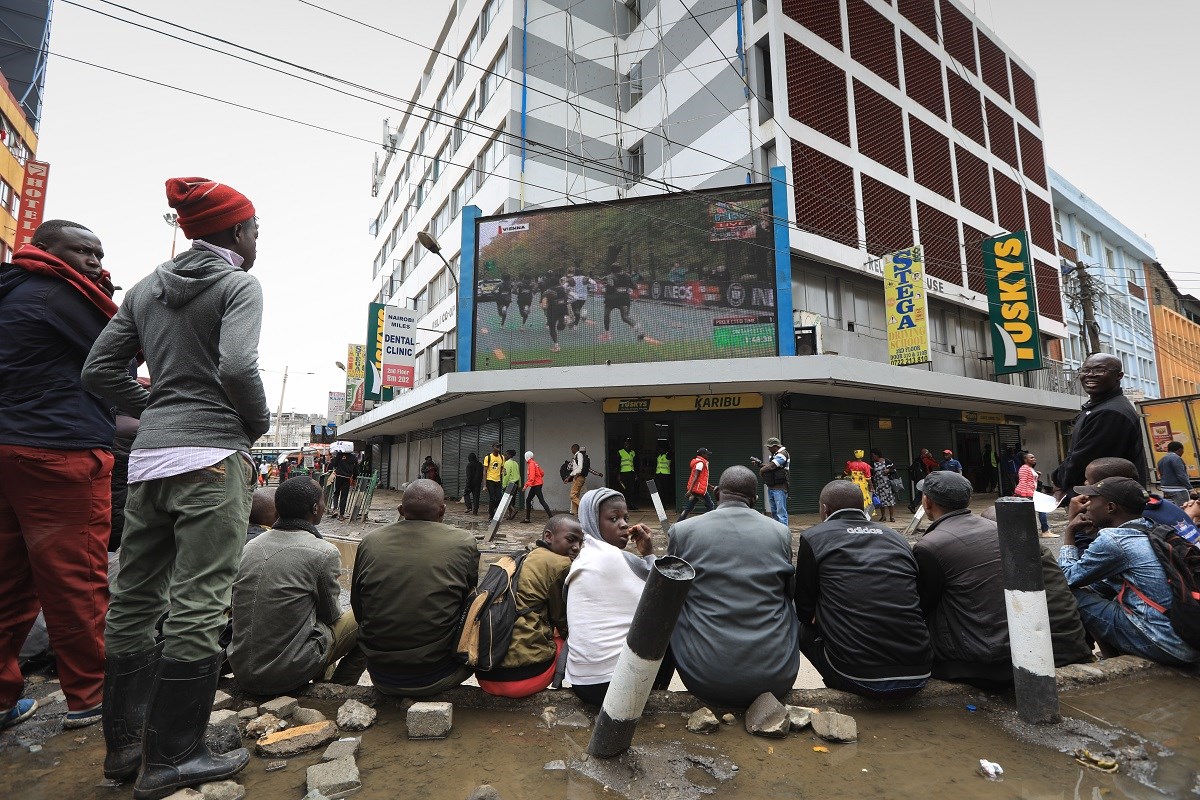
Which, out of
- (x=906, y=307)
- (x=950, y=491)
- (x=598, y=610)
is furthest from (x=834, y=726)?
(x=906, y=307)

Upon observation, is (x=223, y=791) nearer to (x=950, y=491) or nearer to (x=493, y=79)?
(x=950, y=491)

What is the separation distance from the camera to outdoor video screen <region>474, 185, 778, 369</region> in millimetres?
14445

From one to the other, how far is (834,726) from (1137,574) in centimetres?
204

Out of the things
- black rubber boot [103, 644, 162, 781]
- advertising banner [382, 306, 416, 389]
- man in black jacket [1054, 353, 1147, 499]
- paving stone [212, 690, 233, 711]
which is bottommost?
paving stone [212, 690, 233, 711]

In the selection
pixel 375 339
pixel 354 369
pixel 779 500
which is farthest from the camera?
pixel 354 369

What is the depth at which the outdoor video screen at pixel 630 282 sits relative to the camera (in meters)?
14.4

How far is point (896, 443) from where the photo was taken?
1809cm

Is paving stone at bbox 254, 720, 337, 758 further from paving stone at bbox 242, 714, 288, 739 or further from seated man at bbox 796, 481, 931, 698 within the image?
seated man at bbox 796, 481, 931, 698

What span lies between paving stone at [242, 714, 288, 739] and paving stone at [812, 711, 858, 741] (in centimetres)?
235

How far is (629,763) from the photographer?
2328 millimetres

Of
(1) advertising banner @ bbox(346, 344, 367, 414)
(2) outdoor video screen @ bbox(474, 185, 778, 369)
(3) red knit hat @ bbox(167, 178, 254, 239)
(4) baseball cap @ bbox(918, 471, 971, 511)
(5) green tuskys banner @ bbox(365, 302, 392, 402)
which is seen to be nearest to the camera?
(3) red knit hat @ bbox(167, 178, 254, 239)

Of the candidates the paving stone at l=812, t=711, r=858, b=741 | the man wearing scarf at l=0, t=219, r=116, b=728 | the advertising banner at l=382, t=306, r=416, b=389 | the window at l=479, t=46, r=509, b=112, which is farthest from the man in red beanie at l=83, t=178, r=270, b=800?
the window at l=479, t=46, r=509, b=112

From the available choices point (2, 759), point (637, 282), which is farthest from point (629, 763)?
point (637, 282)

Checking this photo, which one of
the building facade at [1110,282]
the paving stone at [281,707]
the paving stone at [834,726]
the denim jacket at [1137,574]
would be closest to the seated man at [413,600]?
the paving stone at [281,707]
